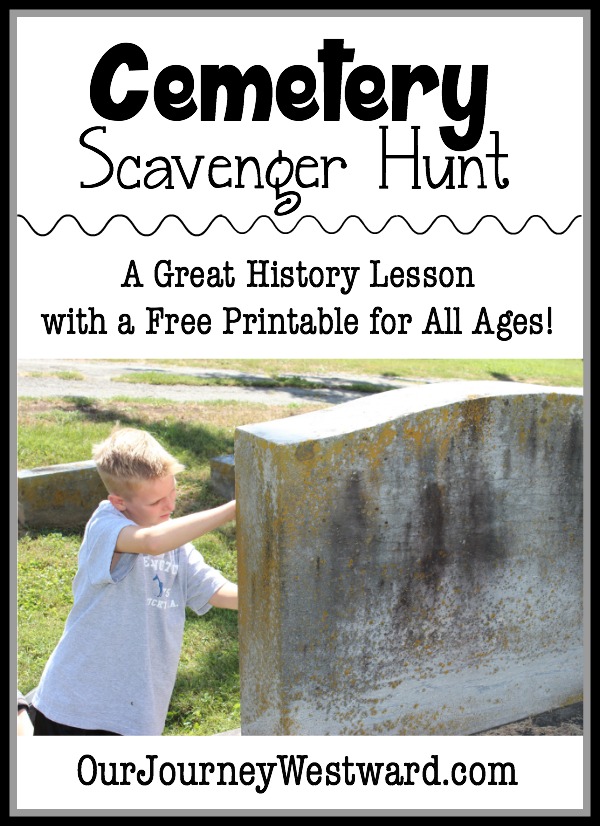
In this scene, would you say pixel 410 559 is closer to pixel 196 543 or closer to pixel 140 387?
pixel 196 543

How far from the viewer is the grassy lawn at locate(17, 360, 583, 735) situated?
14.2ft

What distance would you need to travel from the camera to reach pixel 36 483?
5992 millimetres

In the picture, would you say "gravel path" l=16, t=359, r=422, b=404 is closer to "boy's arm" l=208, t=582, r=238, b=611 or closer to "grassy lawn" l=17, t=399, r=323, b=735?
"grassy lawn" l=17, t=399, r=323, b=735

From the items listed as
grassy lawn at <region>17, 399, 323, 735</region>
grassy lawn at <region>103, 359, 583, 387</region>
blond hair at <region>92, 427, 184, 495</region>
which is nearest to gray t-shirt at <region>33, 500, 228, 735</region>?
blond hair at <region>92, 427, 184, 495</region>

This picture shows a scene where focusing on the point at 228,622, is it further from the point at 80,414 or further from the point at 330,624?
the point at 80,414

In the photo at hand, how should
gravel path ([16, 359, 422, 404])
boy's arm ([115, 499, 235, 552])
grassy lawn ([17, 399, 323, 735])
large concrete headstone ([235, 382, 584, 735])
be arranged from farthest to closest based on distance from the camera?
gravel path ([16, 359, 422, 404]) → grassy lawn ([17, 399, 323, 735]) → large concrete headstone ([235, 382, 584, 735]) → boy's arm ([115, 499, 235, 552])

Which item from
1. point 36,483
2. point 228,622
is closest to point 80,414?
point 36,483

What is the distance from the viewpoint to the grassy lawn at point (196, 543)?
432 centimetres

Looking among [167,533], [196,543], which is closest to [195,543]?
[196,543]

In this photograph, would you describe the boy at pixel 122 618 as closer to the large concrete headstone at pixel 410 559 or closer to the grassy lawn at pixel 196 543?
the large concrete headstone at pixel 410 559

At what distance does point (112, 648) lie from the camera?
285 centimetres

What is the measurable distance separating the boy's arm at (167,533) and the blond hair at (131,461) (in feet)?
0.60

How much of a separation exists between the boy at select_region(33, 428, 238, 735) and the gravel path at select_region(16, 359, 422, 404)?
5.90 metres

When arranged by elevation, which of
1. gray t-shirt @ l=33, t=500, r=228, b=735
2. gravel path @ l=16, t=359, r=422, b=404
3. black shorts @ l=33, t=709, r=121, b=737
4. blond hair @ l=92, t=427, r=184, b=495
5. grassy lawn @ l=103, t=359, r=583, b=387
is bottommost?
black shorts @ l=33, t=709, r=121, b=737
